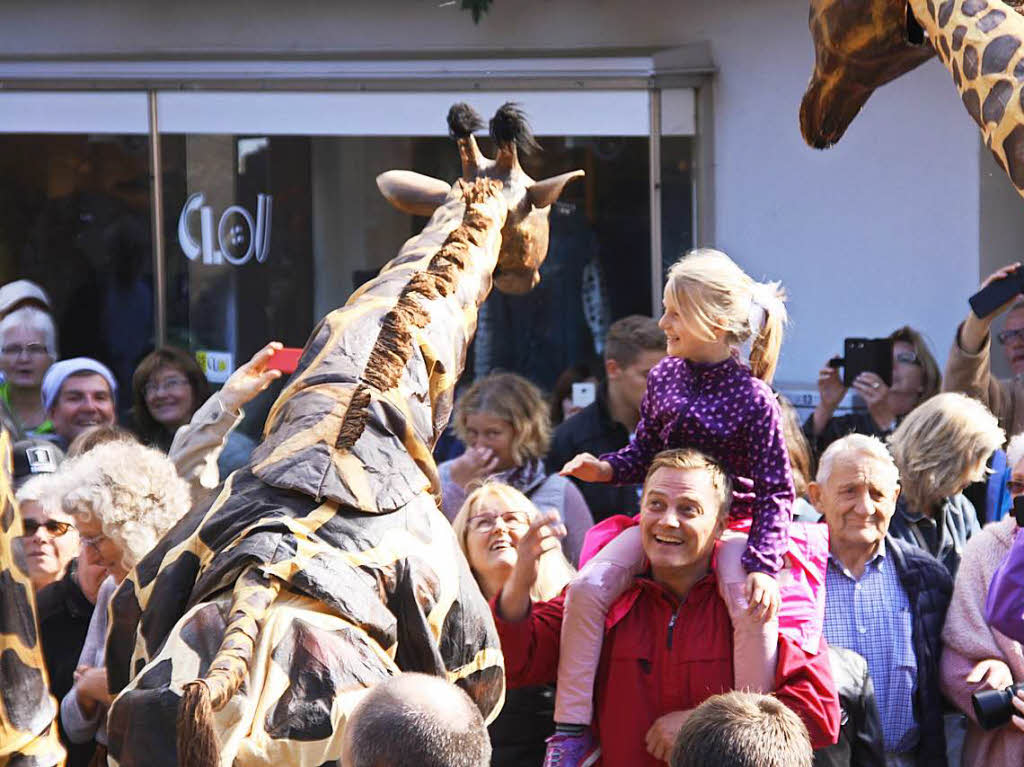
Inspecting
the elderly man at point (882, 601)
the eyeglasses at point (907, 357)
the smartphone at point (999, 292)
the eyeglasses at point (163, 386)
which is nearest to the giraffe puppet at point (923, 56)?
A: the elderly man at point (882, 601)

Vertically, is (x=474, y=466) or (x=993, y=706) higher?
(x=474, y=466)

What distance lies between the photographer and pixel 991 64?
130 inches

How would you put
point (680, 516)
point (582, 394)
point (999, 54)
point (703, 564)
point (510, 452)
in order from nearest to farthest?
point (999, 54) → point (680, 516) → point (703, 564) → point (510, 452) → point (582, 394)

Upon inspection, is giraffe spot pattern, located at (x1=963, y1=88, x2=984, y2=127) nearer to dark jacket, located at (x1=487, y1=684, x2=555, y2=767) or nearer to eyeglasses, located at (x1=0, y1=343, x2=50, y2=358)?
dark jacket, located at (x1=487, y1=684, x2=555, y2=767)

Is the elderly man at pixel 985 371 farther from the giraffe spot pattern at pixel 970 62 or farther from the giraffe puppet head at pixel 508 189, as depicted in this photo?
the giraffe spot pattern at pixel 970 62

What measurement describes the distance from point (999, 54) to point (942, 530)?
1.99 meters

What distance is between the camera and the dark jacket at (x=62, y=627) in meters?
4.19

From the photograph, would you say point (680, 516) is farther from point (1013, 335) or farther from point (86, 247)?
point (86, 247)

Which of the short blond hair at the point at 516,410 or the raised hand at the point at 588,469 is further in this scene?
the short blond hair at the point at 516,410

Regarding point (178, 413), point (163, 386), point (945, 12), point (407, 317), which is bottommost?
point (178, 413)

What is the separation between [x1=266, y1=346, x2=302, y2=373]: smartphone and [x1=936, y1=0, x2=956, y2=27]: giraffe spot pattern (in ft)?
5.85

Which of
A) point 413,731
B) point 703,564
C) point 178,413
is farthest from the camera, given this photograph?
point 178,413

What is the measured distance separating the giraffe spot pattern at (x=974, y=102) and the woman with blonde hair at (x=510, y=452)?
2.18 metres

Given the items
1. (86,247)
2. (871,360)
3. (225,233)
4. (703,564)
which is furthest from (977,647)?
(86,247)
